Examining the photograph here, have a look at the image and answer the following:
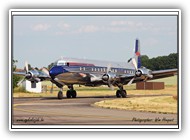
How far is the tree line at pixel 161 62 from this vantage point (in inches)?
613

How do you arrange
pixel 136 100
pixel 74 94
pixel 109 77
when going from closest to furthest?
pixel 74 94
pixel 136 100
pixel 109 77

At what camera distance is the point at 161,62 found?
1727 centimetres

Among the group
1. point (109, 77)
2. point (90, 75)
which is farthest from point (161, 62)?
point (109, 77)

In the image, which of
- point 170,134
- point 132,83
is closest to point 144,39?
point 170,134

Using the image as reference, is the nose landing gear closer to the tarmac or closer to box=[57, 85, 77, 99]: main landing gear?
box=[57, 85, 77, 99]: main landing gear

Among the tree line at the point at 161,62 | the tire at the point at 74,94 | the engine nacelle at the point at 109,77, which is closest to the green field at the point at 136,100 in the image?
the tire at the point at 74,94

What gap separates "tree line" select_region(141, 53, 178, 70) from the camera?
15563 millimetres

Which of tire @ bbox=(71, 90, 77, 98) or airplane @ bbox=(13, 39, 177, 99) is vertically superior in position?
airplane @ bbox=(13, 39, 177, 99)

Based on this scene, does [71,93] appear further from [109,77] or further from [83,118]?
[83,118]

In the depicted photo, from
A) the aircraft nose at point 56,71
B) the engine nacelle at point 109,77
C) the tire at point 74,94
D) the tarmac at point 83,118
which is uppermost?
the aircraft nose at point 56,71

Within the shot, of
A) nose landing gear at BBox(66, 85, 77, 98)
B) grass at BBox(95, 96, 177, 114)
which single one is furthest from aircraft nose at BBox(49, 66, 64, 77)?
grass at BBox(95, 96, 177, 114)

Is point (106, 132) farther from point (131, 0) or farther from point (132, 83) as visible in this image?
point (132, 83)

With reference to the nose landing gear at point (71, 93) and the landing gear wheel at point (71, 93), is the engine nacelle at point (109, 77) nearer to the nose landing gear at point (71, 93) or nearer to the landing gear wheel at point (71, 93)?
the nose landing gear at point (71, 93)

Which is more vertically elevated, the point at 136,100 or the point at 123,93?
the point at 123,93
